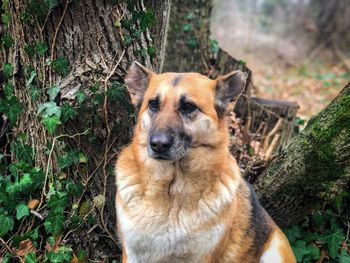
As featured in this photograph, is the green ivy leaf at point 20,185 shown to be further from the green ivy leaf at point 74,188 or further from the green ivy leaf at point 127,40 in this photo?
the green ivy leaf at point 127,40

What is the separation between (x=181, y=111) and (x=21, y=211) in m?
1.91

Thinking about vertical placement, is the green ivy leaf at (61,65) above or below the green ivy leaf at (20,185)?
above

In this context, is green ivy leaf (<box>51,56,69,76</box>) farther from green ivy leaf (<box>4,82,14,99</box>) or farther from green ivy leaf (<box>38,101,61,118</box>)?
green ivy leaf (<box>4,82,14,99</box>)

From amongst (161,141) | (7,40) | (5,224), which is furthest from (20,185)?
(161,141)

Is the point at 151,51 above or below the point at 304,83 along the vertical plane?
above

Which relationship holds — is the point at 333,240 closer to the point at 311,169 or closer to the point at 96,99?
the point at 311,169

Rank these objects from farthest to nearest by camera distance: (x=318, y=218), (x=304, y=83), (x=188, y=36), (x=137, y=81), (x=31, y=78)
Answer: (x=304, y=83) → (x=188, y=36) → (x=318, y=218) → (x=31, y=78) → (x=137, y=81)

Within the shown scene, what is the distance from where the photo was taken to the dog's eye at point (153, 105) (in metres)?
3.61

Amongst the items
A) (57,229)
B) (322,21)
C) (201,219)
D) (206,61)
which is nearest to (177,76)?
(201,219)

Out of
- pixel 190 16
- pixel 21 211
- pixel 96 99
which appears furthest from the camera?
pixel 190 16

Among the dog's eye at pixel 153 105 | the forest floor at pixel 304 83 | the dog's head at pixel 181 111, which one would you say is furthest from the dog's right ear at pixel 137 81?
the forest floor at pixel 304 83

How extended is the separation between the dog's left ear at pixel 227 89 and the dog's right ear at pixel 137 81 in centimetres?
57

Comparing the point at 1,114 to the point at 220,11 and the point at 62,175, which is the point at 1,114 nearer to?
the point at 62,175

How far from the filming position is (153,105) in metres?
3.64
